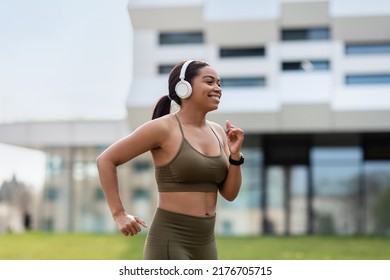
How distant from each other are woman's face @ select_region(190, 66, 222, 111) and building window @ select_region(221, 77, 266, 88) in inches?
433

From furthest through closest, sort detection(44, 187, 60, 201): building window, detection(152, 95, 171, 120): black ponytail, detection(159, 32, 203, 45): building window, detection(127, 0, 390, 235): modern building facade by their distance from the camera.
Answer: detection(44, 187, 60, 201): building window, detection(159, 32, 203, 45): building window, detection(127, 0, 390, 235): modern building facade, detection(152, 95, 171, 120): black ponytail

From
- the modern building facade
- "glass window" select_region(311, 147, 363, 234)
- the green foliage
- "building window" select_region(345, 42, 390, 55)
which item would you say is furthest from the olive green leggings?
the green foliage

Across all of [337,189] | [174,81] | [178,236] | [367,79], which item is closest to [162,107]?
[174,81]

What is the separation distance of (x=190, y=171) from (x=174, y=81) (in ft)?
1.26

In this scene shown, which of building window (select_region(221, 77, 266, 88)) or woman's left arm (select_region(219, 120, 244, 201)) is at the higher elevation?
building window (select_region(221, 77, 266, 88))

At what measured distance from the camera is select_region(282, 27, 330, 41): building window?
13938 millimetres

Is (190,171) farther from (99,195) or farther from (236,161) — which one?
(99,195)

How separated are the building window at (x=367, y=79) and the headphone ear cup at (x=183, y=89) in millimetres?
11219

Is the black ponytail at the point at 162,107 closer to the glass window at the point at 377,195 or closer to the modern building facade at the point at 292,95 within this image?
the modern building facade at the point at 292,95

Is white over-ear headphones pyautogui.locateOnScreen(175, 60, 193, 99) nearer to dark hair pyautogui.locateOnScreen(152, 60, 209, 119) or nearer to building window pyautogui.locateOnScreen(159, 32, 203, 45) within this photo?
dark hair pyautogui.locateOnScreen(152, 60, 209, 119)

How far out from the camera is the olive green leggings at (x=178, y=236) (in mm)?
2635

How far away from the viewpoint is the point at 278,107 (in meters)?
13.3
